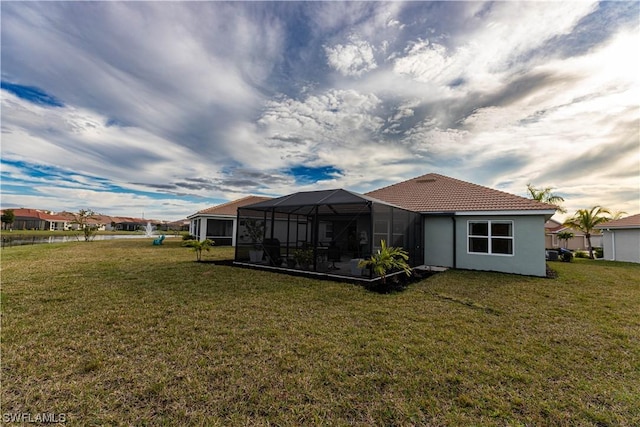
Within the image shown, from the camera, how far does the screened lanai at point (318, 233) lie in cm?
812

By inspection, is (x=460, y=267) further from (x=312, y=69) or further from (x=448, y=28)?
(x=312, y=69)

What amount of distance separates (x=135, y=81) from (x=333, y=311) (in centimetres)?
932

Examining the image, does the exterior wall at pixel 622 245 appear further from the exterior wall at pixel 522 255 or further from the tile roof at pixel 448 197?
A: the exterior wall at pixel 522 255

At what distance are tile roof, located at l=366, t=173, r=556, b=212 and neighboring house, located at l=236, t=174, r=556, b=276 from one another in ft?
0.11

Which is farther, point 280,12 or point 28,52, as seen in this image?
point 280,12

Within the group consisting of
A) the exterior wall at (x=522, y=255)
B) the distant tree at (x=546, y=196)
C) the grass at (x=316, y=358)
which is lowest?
the grass at (x=316, y=358)

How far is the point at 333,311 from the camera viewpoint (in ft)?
15.7

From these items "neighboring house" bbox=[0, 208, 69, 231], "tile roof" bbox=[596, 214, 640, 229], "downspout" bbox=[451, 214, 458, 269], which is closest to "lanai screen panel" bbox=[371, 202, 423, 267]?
"downspout" bbox=[451, 214, 458, 269]

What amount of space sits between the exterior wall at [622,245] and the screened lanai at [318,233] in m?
16.6

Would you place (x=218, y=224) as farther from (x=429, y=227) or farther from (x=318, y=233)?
(x=429, y=227)

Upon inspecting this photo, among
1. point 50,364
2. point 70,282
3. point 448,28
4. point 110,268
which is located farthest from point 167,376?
point 448,28

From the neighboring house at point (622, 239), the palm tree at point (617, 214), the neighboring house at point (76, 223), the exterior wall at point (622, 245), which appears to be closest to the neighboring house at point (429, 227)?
the neighboring house at point (622, 239)

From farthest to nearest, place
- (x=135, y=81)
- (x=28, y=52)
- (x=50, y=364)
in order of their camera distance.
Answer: (x=135, y=81) → (x=28, y=52) → (x=50, y=364)

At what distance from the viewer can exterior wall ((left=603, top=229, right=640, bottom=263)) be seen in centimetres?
1645
